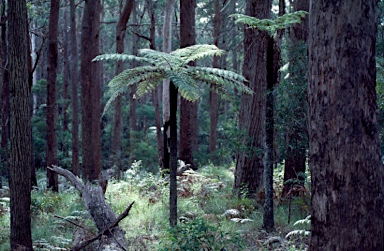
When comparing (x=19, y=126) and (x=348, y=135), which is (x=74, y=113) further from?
(x=348, y=135)

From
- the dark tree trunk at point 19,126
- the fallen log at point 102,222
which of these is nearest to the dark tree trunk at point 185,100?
the fallen log at point 102,222

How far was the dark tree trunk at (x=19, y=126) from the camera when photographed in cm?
598

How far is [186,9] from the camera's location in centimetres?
1280

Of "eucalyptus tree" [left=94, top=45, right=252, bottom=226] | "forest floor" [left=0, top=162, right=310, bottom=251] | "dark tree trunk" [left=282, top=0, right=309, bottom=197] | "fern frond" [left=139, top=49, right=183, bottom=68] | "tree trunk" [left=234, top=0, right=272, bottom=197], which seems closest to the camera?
"forest floor" [left=0, top=162, right=310, bottom=251]

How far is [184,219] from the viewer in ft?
25.2

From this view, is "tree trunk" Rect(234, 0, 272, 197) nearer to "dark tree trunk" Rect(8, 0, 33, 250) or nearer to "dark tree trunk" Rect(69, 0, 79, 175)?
"dark tree trunk" Rect(8, 0, 33, 250)

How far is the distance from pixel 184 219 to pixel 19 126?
315 centimetres

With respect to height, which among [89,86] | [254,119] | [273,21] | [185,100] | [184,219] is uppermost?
[273,21]

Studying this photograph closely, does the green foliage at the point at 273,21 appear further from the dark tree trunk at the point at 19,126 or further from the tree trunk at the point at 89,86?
the tree trunk at the point at 89,86

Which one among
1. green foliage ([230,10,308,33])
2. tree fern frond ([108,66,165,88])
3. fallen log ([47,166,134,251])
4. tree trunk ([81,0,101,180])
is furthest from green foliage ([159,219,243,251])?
tree trunk ([81,0,101,180])

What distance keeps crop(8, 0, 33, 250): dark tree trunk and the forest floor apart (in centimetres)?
53

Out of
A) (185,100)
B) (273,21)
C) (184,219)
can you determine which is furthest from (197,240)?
(185,100)

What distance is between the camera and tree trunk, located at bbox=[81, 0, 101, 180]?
1277 cm

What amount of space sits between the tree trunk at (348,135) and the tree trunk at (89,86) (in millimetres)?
9907
